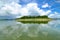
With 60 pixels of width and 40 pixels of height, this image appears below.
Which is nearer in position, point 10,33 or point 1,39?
point 1,39

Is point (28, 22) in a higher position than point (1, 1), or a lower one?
lower

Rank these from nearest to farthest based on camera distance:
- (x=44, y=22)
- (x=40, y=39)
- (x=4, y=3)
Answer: (x=40, y=39), (x=4, y=3), (x=44, y=22)

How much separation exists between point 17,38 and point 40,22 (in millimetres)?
2576

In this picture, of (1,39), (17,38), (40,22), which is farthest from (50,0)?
(1,39)

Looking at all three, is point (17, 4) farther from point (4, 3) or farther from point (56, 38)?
point (56, 38)

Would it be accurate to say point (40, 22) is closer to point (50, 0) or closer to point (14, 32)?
point (50, 0)

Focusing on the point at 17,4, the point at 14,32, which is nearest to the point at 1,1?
the point at 17,4

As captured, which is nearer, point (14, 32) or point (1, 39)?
point (1, 39)

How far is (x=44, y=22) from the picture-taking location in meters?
5.91

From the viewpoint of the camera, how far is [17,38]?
11.8ft

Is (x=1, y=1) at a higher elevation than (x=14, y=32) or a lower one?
higher

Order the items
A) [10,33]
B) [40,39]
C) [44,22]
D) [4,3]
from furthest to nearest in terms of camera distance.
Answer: [44,22] < [4,3] < [10,33] < [40,39]

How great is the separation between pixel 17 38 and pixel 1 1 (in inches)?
63.3

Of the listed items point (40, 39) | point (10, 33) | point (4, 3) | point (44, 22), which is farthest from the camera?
point (44, 22)
